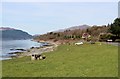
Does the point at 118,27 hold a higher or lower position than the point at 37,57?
higher

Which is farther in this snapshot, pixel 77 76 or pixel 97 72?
pixel 97 72

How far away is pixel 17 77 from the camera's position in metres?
23.8

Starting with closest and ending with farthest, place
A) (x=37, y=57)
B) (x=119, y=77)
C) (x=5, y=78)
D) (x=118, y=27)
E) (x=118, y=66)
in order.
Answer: (x=119, y=77) → (x=5, y=78) → (x=118, y=66) → (x=37, y=57) → (x=118, y=27)

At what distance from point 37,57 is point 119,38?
77213 mm

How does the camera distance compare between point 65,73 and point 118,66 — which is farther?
point 118,66

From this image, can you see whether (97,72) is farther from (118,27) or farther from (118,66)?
(118,27)

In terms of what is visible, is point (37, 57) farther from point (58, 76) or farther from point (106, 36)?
point (106, 36)

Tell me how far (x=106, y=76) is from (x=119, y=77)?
112cm

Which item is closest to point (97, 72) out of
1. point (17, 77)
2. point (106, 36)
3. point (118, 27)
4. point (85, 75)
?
point (85, 75)

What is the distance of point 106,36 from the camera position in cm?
12356

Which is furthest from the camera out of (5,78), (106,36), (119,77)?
(106,36)

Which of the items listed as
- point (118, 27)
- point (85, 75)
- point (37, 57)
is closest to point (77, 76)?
point (85, 75)

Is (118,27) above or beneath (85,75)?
above

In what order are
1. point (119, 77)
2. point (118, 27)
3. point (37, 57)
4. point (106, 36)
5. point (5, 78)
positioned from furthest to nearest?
point (106, 36) → point (118, 27) → point (37, 57) → point (5, 78) → point (119, 77)
